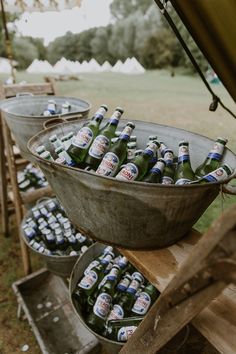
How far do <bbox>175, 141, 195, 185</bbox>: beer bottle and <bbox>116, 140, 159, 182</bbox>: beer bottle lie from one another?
4.0 inches

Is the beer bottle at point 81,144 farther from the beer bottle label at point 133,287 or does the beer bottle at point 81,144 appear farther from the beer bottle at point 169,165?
the beer bottle label at point 133,287

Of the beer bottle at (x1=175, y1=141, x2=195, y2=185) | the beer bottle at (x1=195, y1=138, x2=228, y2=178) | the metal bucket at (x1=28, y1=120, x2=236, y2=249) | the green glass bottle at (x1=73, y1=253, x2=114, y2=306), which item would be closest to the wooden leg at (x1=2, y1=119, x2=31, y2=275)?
the green glass bottle at (x1=73, y1=253, x2=114, y2=306)

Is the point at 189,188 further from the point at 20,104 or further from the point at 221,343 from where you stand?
the point at 20,104

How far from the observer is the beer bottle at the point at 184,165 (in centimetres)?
119

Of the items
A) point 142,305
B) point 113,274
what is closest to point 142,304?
point 142,305

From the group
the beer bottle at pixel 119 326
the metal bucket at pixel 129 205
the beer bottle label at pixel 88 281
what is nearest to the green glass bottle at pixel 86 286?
the beer bottle label at pixel 88 281

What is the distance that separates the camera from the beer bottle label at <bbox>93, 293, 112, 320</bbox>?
1610mm

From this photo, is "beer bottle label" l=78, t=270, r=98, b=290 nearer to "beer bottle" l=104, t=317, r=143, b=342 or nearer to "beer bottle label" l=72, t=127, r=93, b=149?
"beer bottle" l=104, t=317, r=143, b=342

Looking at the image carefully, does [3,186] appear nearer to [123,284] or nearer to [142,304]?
[123,284]

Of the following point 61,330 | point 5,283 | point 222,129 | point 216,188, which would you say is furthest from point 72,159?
point 5,283

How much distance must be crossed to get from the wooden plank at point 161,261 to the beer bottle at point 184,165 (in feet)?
0.81

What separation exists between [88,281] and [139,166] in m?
0.85

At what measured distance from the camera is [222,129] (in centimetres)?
219

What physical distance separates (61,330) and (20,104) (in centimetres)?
156
